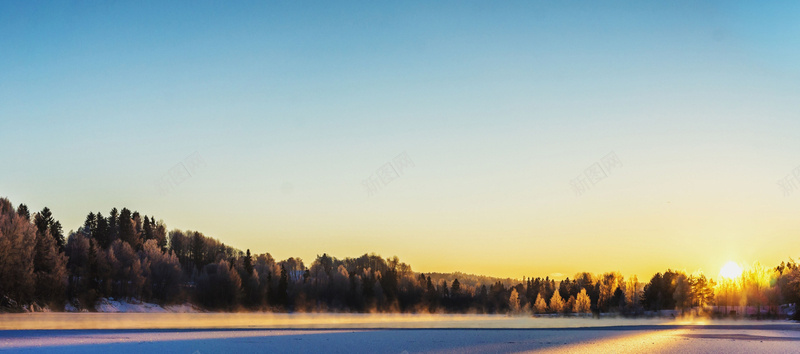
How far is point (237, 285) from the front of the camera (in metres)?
134

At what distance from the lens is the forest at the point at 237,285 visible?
9519 cm

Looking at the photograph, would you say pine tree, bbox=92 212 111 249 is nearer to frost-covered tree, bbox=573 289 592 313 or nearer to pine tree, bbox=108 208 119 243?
pine tree, bbox=108 208 119 243

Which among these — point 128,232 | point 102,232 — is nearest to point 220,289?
point 128,232

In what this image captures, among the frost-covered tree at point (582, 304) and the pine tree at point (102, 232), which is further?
the frost-covered tree at point (582, 304)

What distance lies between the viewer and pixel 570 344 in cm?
3180

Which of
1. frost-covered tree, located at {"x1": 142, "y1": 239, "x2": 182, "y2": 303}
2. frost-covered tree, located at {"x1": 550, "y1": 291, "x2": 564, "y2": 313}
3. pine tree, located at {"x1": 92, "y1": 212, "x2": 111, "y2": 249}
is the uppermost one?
→ pine tree, located at {"x1": 92, "y1": 212, "x2": 111, "y2": 249}

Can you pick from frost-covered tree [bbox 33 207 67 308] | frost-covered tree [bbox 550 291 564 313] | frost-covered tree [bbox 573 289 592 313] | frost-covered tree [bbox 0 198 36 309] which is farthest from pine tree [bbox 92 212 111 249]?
frost-covered tree [bbox 573 289 592 313]

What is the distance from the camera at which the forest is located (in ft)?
312

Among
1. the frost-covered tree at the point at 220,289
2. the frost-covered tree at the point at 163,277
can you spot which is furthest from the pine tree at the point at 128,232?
the frost-covered tree at the point at 220,289

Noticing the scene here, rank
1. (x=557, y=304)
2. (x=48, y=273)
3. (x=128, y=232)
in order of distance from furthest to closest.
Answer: (x=557, y=304)
(x=128, y=232)
(x=48, y=273)

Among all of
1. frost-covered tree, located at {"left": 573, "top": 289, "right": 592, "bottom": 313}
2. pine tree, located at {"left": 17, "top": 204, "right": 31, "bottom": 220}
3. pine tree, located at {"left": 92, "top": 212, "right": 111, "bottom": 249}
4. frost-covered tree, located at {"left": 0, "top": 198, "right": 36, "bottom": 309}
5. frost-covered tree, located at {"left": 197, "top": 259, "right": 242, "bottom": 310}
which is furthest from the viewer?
frost-covered tree, located at {"left": 573, "top": 289, "right": 592, "bottom": 313}

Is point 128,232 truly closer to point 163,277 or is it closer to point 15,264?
point 163,277

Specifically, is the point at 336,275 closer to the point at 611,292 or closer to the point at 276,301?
the point at 276,301

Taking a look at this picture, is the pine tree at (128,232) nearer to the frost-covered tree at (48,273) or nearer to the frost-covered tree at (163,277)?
the frost-covered tree at (163,277)
